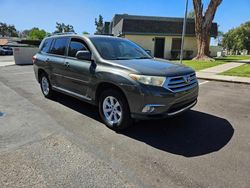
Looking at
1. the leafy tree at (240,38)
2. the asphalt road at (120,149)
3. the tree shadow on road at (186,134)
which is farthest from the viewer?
the leafy tree at (240,38)

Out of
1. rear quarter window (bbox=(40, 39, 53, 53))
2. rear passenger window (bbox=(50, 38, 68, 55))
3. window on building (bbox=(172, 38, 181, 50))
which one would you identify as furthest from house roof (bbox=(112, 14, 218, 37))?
rear passenger window (bbox=(50, 38, 68, 55))

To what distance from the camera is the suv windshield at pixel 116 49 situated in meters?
4.93

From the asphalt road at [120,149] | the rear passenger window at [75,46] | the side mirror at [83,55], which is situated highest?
the rear passenger window at [75,46]

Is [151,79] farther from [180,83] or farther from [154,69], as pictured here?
[180,83]

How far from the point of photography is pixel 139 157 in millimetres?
3516

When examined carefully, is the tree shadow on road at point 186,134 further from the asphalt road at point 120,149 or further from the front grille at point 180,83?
the front grille at point 180,83

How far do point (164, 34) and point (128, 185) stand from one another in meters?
24.0

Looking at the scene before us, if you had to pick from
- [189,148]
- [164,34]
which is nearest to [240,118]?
[189,148]

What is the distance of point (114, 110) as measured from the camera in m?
4.55

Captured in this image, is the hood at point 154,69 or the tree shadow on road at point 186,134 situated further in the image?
the hood at point 154,69

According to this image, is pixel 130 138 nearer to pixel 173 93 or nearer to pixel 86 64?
pixel 173 93

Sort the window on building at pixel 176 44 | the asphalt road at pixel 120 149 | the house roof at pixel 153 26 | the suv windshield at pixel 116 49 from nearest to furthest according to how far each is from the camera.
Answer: the asphalt road at pixel 120 149 → the suv windshield at pixel 116 49 → the house roof at pixel 153 26 → the window on building at pixel 176 44

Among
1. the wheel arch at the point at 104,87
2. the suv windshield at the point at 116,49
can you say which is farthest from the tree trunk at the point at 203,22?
the wheel arch at the point at 104,87

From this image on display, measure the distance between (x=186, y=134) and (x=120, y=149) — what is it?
1.39 metres
